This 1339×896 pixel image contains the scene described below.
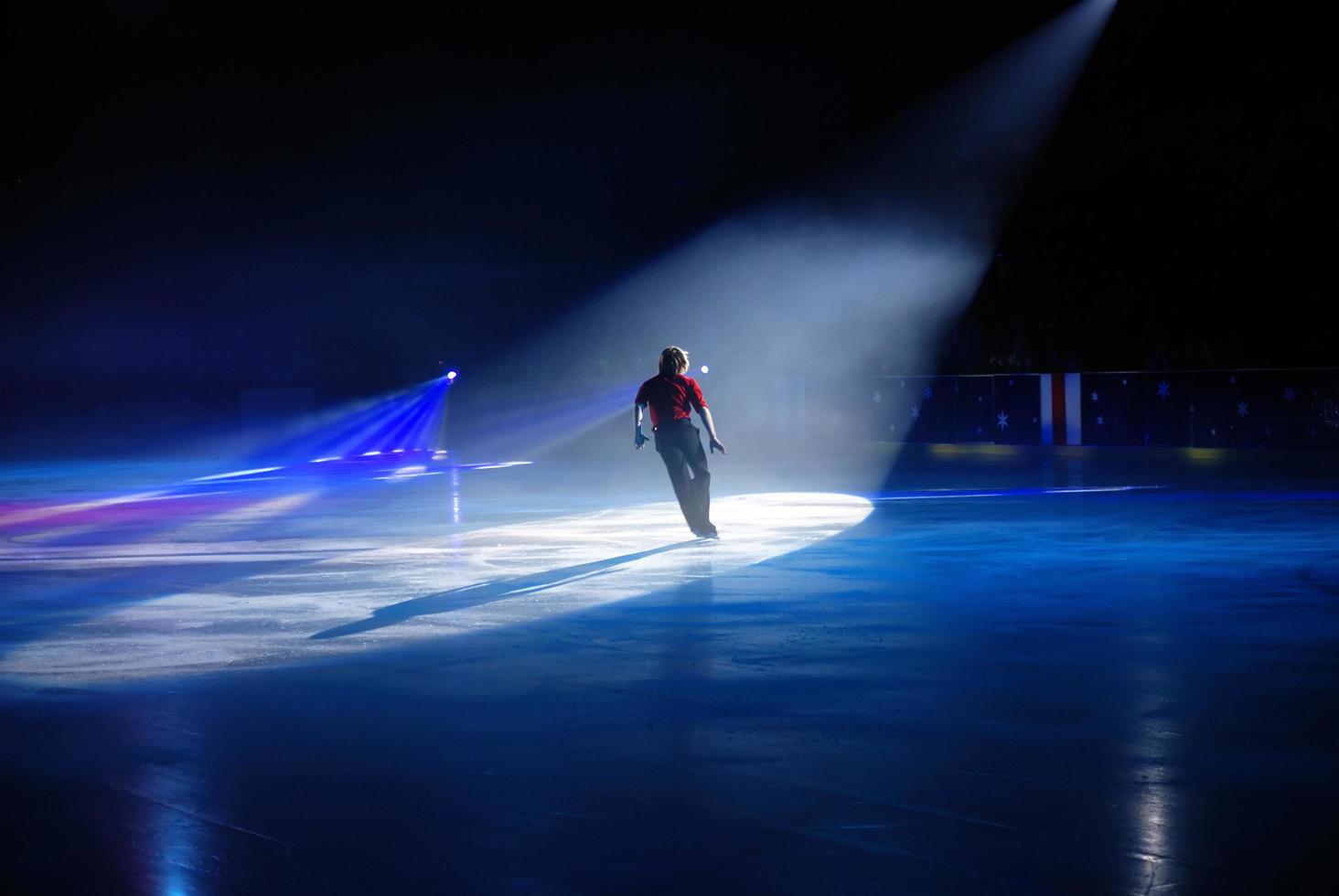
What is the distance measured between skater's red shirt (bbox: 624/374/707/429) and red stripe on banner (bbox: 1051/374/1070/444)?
697 inches

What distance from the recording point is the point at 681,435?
43.6ft

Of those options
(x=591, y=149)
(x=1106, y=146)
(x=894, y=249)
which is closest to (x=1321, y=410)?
→ (x=1106, y=146)

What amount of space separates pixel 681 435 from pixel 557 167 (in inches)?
996

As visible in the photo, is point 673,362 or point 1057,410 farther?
point 1057,410

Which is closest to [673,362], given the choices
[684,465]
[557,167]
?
[684,465]

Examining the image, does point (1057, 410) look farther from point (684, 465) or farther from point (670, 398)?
point (670, 398)

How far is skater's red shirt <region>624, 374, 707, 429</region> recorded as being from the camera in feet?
43.7

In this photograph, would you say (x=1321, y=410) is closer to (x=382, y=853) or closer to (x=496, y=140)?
(x=496, y=140)

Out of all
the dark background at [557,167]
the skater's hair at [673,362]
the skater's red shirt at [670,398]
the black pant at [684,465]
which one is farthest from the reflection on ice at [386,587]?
the dark background at [557,167]

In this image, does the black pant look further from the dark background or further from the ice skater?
the dark background

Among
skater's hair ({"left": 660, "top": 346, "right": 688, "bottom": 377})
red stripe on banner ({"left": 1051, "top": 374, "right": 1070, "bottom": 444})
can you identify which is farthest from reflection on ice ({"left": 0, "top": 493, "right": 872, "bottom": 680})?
red stripe on banner ({"left": 1051, "top": 374, "right": 1070, "bottom": 444})

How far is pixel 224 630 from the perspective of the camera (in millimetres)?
8430

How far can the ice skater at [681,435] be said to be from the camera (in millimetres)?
13289

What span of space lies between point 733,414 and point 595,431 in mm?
4422
